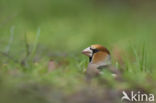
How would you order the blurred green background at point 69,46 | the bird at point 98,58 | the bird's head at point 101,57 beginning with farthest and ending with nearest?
1. the bird's head at point 101,57
2. the bird at point 98,58
3. the blurred green background at point 69,46

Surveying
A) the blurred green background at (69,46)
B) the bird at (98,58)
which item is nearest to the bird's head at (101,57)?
the bird at (98,58)

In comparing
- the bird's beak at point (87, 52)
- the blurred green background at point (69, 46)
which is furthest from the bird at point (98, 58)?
the blurred green background at point (69, 46)

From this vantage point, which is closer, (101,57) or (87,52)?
(101,57)

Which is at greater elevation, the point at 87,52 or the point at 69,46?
the point at 87,52

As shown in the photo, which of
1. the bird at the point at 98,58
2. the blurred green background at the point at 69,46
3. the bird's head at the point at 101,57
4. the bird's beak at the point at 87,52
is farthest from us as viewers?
the bird's beak at the point at 87,52

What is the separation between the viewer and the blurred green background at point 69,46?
3.52 meters

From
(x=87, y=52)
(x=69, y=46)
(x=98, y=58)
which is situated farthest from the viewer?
(x=69, y=46)

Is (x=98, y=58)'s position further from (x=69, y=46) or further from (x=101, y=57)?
(x=69, y=46)

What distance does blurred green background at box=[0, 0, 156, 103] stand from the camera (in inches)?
139

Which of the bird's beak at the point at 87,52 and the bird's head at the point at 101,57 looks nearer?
the bird's head at the point at 101,57

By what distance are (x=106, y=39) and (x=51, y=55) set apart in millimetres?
3319

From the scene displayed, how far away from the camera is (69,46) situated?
800 centimetres

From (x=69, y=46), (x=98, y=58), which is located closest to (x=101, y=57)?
(x=98, y=58)

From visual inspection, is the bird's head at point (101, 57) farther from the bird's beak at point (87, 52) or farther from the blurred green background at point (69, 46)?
the blurred green background at point (69, 46)
